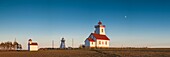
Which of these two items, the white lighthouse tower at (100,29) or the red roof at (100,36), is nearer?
the red roof at (100,36)

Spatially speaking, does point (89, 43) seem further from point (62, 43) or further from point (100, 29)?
point (62, 43)

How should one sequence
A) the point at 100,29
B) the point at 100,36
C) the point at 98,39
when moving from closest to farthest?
1. the point at 98,39
2. the point at 100,36
3. the point at 100,29

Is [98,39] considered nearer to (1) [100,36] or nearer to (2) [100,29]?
(1) [100,36]

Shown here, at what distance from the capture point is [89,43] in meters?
77.8

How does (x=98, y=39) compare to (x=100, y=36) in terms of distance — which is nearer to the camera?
(x=98, y=39)

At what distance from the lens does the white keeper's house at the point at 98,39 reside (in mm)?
78588

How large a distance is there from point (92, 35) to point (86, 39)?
2.65 metres

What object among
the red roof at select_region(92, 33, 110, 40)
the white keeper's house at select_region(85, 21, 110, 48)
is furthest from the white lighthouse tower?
the red roof at select_region(92, 33, 110, 40)

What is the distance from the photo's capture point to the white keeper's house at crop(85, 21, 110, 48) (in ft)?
258

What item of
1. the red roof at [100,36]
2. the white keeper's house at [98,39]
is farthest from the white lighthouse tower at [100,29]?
the red roof at [100,36]

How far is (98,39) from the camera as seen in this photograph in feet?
261

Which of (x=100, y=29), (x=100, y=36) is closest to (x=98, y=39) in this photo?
(x=100, y=36)

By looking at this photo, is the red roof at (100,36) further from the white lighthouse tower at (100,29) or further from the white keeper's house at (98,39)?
the white lighthouse tower at (100,29)

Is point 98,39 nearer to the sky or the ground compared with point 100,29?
nearer to the ground
